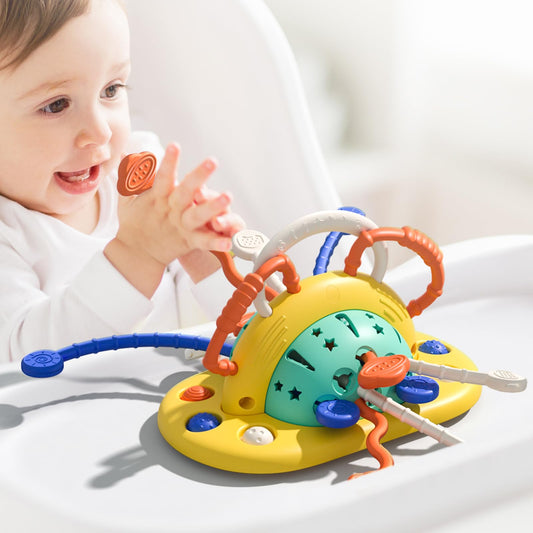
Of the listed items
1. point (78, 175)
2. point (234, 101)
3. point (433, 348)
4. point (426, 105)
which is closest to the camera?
point (433, 348)

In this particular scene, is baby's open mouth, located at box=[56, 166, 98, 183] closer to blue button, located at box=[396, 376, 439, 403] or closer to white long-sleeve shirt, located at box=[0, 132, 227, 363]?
white long-sleeve shirt, located at box=[0, 132, 227, 363]

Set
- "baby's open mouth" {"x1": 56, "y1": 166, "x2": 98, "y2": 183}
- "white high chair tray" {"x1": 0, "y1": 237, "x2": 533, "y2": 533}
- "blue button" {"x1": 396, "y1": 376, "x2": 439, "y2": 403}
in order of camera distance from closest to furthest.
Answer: "white high chair tray" {"x1": 0, "y1": 237, "x2": 533, "y2": 533} < "blue button" {"x1": 396, "y1": 376, "x2": 439, "y2": 403} < "baby's open mouth" {"x1": 56, "y1": 166, "x2": 98, "y2": 183}

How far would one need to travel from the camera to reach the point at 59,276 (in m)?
0.76

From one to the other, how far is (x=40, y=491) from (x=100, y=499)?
0.12 ft

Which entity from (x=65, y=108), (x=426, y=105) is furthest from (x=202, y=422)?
(x=426, y=105)

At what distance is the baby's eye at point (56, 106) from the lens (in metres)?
0.67

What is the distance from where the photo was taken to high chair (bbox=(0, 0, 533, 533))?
16.0 inches

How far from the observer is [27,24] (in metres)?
0.62

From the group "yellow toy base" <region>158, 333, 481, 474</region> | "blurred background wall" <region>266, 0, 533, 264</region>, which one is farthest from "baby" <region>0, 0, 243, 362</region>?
"blurred background wall" <region>266, 0, 533, 264</region>

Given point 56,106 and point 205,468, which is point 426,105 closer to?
point 56,106

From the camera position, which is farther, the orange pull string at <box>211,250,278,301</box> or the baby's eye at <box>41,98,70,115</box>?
the baby's eye at <box>41,98,70,115</box>

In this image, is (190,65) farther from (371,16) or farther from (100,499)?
(371,16)

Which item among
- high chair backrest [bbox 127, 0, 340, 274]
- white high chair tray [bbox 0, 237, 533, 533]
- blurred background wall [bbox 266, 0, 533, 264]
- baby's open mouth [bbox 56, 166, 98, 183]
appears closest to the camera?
white high chair tray [bbox 0, 237, 533, 533]

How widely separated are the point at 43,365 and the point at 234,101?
450 millimetres
